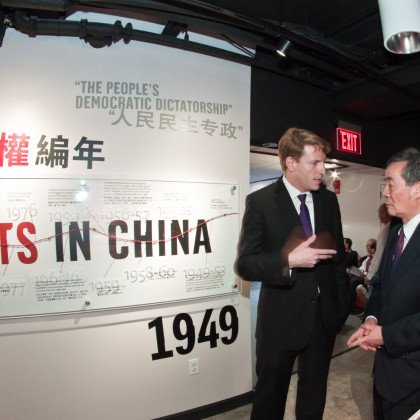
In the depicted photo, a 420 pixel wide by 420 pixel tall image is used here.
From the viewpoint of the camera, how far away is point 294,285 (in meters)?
1.63

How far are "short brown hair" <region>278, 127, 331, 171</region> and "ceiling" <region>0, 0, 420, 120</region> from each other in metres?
0.84

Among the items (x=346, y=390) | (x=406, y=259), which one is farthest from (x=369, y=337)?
(x=346, y=390)

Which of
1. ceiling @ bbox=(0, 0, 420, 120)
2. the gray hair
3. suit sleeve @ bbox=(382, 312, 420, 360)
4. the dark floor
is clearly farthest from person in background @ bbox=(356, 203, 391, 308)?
suit sleeve @ bbox=(382, 312, 420, 360)

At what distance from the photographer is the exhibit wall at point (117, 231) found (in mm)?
2051

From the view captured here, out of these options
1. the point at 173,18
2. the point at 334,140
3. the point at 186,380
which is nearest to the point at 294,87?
the point at 334,140

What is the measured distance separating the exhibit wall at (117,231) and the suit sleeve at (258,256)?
81 centimetres

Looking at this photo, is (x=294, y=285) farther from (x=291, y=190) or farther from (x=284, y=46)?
(x=284, y=46)

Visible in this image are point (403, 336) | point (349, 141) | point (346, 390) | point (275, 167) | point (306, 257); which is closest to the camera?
point (403, 336)

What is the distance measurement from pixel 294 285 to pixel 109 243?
133cm

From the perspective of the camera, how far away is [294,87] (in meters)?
3.06

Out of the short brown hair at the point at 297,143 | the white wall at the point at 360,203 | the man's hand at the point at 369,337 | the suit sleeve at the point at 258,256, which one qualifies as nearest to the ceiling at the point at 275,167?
the white wall at the point at 360,203

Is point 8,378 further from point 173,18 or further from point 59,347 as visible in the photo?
point 173,18

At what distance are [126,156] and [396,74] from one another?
2718 mm

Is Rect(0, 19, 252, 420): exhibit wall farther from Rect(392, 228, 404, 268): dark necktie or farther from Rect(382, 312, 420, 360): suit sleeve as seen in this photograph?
Rect(382, 312, 420, 360): suit sleeve
